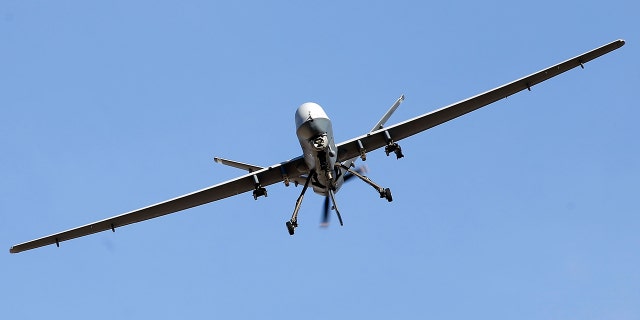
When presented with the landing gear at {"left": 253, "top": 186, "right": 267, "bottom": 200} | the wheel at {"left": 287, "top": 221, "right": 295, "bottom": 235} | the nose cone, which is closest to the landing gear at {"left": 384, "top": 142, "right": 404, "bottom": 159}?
the nose cone

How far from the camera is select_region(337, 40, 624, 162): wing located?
55125 mm

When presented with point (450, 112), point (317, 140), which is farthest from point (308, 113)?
point (450, 112)

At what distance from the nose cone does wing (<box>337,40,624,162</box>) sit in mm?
3826

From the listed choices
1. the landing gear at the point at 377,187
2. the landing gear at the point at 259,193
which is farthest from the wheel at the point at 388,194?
the landing gear at the point at 259,193

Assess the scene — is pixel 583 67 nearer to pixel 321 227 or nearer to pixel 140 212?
pixel 321 227

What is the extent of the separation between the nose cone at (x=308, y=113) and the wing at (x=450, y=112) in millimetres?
3826

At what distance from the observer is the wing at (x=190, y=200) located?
5550 cm

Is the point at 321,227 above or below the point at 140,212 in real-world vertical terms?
below

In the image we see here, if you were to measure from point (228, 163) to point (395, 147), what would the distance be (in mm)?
8410

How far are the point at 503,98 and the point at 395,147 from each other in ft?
21.4

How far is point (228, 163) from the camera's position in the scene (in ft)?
181

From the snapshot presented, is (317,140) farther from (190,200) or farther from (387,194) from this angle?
(190,200)

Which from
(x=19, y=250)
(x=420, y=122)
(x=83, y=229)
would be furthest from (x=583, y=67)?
(x=19, y=250)

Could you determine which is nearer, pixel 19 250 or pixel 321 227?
pixel 321 227
